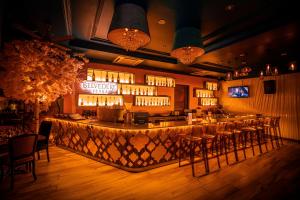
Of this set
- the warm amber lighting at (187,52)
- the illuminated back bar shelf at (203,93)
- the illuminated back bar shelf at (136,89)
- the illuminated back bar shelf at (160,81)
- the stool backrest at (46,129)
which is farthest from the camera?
the illuminated back bar shelf at (203,93)

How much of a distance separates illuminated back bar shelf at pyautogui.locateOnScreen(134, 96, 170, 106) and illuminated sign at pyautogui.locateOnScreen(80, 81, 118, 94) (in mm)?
1020

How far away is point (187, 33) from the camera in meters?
3.71

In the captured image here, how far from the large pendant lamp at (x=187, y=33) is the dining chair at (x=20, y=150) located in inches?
132

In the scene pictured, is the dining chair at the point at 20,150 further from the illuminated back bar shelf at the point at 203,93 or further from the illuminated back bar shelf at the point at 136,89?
the illuminated back bar shelf at the point at 203,93

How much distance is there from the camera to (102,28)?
396cm

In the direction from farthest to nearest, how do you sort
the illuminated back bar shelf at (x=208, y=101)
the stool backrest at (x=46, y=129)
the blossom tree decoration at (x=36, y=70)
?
the illuminated back bar shelf at (x=208, y=101)
the stool backrest at (x=46, y=129)
the blossom tree decoration at (x=36, y=70)

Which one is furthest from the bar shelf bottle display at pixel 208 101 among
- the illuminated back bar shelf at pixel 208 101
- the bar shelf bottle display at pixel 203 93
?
the bar shelf bottle display at pixel 203 93

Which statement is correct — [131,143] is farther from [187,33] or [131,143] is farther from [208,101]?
[208,101]

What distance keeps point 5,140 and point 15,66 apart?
6.32 feet

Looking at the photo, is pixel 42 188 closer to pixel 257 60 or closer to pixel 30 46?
pixel 30 46

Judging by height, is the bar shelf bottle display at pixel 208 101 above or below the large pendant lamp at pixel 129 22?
below

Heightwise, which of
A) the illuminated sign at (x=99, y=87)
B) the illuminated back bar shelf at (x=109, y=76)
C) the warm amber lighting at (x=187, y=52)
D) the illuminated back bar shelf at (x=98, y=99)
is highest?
the warm amber lighting at (x=187, y=52)

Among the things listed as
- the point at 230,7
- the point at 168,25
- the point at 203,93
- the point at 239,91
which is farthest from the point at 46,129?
the point at 239,91

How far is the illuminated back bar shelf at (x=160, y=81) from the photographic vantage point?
23.0 ft
